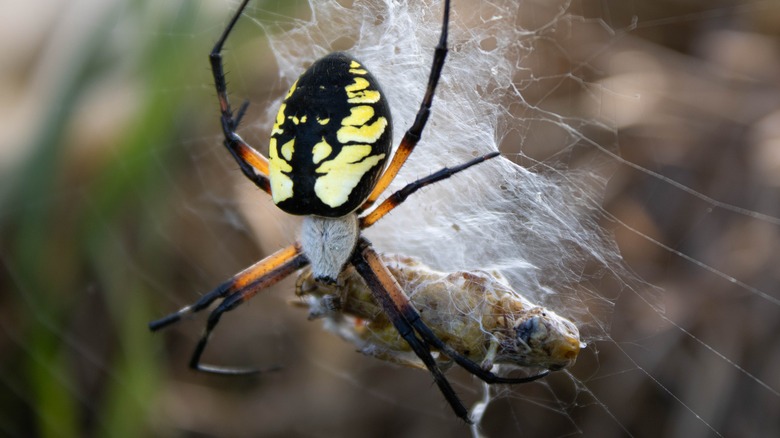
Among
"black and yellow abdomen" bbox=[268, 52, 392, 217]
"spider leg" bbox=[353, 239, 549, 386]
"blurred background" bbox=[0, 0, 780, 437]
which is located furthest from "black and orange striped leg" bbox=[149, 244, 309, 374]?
"blurred background" bbox=[0, 0, 780, 437]

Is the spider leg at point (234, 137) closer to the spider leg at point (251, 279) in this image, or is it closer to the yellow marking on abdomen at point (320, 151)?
the spider leg at point (251, 279)

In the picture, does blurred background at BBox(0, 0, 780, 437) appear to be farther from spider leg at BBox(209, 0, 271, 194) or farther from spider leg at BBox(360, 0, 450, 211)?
spider leg at BBox(360, 0, 450, 211)

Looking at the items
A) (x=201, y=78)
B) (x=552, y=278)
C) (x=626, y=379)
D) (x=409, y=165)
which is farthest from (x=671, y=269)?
(x=201, y=78)

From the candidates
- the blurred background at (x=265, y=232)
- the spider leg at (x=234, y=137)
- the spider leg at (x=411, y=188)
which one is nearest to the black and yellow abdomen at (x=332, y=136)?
the spider leg at (x=411, y=188)

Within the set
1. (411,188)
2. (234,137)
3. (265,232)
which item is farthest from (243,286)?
(265,232)

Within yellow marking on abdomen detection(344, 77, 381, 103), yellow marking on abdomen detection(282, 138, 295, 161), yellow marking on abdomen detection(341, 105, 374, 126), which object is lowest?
yellow marking on abdomen detection(282, 138, 295, 161)

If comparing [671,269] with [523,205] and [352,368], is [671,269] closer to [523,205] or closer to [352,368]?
[523,205]

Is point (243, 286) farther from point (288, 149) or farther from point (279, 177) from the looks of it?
point (288, 149)
